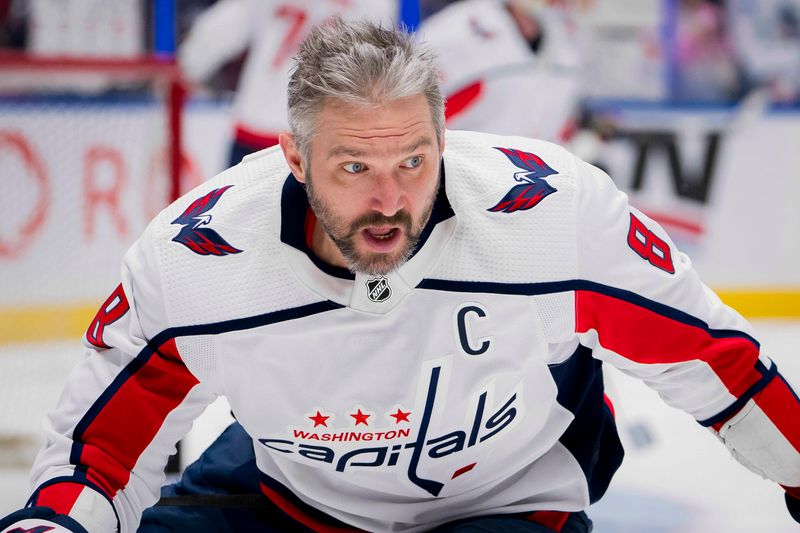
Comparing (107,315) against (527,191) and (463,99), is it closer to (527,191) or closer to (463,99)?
(527,191)

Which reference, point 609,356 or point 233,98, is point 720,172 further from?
point 609,356

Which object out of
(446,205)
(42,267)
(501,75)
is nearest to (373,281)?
(446,205)

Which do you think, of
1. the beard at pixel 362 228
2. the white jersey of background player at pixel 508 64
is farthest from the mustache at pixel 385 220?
the white jersey of background player at pixel 508 64

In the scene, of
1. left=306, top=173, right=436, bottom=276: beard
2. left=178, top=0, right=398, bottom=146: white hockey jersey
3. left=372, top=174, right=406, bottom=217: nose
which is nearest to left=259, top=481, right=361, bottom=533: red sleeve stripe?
left=306, top=173, right=436, bottom=276: beard

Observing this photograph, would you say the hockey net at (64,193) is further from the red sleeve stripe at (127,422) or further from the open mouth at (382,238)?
the open mouth at (382,238)

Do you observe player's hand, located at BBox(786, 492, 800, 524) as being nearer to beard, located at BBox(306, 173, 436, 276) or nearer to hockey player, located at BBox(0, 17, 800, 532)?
hockey player, located at BBox(0, 17, 800, 532)

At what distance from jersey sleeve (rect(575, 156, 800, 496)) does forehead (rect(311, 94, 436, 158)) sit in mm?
296

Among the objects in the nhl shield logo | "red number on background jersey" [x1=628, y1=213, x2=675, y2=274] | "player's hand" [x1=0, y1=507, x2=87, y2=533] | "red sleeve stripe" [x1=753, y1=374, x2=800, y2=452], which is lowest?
"player's hand" [x1=0, y1=507, x2=87, y2=533]

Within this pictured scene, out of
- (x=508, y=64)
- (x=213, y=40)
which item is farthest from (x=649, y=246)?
(x=213, y=40)

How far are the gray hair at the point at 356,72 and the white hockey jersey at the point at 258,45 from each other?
3196 millimetres

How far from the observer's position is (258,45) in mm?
4793

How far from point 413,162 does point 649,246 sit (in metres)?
0.40

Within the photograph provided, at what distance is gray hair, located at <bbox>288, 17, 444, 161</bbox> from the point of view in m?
1.46

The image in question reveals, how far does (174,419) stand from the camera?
5.64ft
